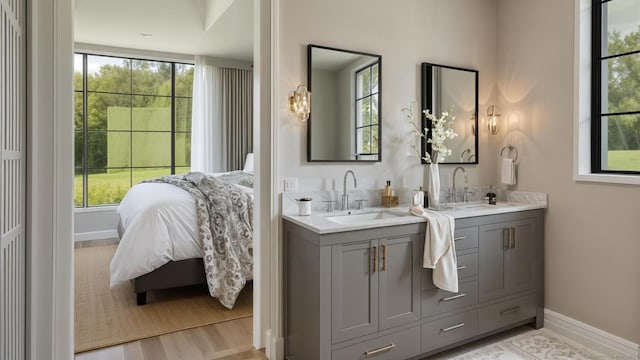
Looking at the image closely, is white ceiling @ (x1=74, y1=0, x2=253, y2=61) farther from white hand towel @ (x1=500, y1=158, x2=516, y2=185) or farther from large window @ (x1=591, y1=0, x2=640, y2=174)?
large window @ (x1=591, y1=0, x2=640, y2=174)

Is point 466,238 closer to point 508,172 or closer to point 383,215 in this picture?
point 383,215

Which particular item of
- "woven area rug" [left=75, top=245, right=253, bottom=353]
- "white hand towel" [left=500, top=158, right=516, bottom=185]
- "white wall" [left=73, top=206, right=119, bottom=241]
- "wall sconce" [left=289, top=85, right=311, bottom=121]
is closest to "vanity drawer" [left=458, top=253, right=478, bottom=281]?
"white hand towel" [left=500, top=158, right=516, bottom=185]

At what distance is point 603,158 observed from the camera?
287cm

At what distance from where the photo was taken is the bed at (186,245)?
3.31 meters

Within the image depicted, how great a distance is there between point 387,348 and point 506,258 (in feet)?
3.96

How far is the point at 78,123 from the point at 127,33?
162cm

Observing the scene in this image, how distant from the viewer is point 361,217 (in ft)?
8.95

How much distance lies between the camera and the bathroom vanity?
7.21 ft

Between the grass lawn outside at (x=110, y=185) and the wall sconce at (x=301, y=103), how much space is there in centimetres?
475

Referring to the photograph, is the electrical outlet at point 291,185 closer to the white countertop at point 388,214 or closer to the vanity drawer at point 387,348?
the white countertop at point 388,214

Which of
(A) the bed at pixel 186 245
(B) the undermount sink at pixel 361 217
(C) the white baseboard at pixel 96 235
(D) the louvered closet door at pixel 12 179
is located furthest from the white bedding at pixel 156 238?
(C) the white baseboard at pixel 96 235

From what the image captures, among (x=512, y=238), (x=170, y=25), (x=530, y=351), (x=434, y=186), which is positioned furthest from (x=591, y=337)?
(x=170, y=25)

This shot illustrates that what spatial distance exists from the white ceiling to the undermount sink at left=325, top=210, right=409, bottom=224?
2.78m

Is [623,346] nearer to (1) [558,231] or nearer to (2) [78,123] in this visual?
(1) [558,231]
